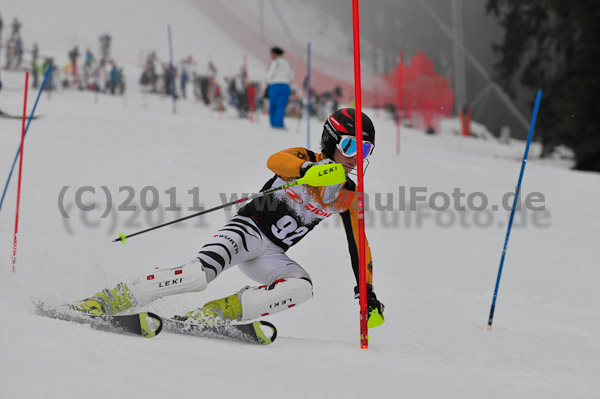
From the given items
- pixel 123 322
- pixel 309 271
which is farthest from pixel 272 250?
pixel 309 271

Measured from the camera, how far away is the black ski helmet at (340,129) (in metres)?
3.17

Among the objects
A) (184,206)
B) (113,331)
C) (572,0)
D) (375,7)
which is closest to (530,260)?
(184,206)

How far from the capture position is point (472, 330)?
14.5 feet

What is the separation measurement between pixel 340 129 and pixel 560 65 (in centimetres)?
1499

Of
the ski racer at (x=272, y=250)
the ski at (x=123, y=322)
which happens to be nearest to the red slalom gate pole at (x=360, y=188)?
the ski racer at (x=272, y=250)

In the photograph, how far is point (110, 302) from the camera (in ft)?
9.65

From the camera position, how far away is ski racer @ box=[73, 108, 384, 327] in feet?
9.74

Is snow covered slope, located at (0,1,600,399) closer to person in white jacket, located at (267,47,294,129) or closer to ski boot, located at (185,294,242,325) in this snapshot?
ski boot, located at (185,294,242,325)

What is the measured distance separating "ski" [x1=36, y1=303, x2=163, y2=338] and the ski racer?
0.18 meters

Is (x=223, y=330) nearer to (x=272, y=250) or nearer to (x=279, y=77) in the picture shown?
(x=272, y=250)

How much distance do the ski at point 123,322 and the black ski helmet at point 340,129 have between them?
1.43m

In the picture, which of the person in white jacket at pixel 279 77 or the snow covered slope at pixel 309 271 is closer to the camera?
the snow covered slope at pixel 309 271

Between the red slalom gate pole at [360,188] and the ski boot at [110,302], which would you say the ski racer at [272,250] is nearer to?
the ski boot at [110,302]

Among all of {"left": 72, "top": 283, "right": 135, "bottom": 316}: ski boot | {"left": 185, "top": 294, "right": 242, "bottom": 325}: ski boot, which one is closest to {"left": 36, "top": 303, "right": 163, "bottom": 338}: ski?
{"left": 72, "top": 283, "right": 135, "bottom": 316}: ski boot
